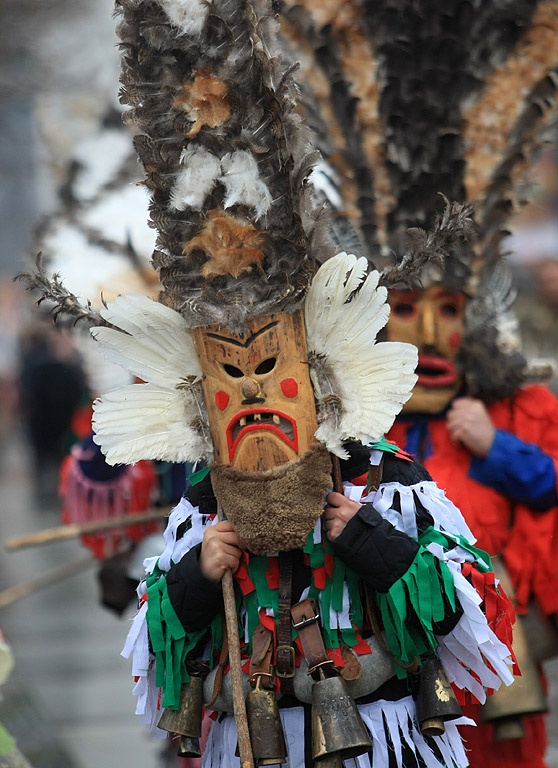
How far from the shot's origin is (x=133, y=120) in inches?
95.3

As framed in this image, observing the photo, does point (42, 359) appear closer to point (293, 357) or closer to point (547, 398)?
point (547, 398)

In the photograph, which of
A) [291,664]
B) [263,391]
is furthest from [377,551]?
[263,391]

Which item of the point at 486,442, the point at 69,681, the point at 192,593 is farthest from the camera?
the point at 69,681

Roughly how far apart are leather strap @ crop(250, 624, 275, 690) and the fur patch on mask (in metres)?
0.21

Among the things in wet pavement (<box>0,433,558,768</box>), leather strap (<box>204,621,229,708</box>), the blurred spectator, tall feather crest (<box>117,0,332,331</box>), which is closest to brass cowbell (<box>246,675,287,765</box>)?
leather strap (<box>204,621,229,708</box>)

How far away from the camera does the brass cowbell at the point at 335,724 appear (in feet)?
7.66

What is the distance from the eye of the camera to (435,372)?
3.61 m

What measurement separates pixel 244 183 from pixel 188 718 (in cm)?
130

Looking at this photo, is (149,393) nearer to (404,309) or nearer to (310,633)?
(310,633)

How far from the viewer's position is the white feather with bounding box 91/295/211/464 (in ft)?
8.39

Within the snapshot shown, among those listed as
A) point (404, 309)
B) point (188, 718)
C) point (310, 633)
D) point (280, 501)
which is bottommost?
point (188, 718)

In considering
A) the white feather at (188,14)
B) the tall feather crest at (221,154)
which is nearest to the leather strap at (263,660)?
the tall feather crest at (221,154)

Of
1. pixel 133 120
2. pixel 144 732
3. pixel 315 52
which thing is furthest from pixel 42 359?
pixel 133 120

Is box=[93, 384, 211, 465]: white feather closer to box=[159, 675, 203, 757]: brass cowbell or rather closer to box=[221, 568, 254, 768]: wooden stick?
box=[221, 568, 254, 768]: wooden stick
